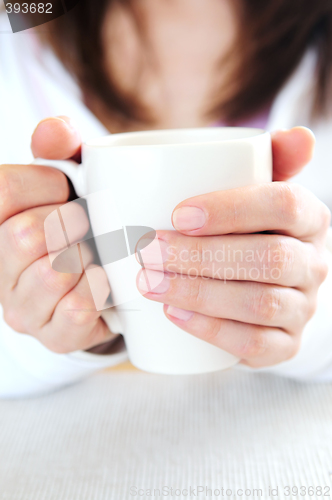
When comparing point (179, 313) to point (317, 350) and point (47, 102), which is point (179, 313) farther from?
point (47, 102)

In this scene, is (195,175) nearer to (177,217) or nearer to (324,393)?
(177,217)

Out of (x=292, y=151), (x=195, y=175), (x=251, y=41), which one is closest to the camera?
(x=195, y=175)

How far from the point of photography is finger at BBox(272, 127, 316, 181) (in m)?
0.38

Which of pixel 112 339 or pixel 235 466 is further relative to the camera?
pixel 112 339

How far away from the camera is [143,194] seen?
27cm

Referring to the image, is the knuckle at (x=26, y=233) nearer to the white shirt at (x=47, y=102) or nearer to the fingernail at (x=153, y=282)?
the fingernail at (x=153, y=282)

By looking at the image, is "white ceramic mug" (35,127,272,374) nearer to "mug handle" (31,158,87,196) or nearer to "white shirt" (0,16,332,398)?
"mug handle" (31,158,87,196)

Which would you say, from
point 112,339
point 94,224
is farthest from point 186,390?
point 94,224

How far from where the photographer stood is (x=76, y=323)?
0.37 metres

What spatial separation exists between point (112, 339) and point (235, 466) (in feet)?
0.67

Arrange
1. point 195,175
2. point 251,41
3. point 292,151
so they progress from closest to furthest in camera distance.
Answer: point 195,175
point 292,151
point 251,41

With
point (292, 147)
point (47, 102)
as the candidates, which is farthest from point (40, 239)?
point (47, 102)

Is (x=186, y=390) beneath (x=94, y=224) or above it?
beneath

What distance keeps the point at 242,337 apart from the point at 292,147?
0.60 feet
